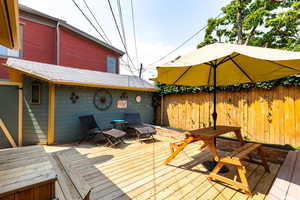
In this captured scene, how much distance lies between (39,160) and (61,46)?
875 cm

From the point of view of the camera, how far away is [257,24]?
26.6ft

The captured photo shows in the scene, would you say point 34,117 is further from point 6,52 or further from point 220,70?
point 220,70

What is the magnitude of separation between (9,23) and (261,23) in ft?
35.7

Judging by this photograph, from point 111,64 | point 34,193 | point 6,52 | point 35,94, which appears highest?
point 111,64

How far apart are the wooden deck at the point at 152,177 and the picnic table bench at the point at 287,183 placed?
1.14ft

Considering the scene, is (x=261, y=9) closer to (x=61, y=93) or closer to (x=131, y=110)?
(x=131, y=110)

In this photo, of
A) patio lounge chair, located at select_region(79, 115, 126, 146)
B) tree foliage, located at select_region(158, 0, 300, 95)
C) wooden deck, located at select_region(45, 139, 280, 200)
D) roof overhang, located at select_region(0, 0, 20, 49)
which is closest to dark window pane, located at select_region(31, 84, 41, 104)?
patio lounge chair, located at select_region(79, 115, 126, 146)

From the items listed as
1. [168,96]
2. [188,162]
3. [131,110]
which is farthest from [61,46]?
[188,162]

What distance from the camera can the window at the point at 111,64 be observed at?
35.6 ft

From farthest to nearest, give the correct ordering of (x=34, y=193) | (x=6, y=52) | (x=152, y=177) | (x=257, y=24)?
(x=257, y=24), (x=6, y=52), (x=152, y=177), (x=34, y=193)

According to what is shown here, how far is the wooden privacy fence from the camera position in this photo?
4056 millimetres

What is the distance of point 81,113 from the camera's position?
18.1ft

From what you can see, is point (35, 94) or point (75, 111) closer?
point (35, 94)

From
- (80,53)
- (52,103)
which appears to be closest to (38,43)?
(80,53)
